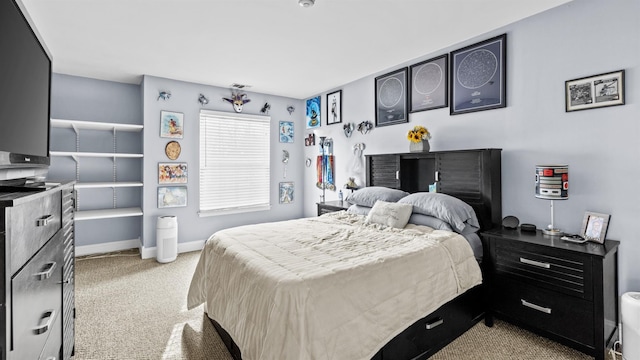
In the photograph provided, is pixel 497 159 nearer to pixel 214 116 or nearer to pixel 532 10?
pixel 532 10

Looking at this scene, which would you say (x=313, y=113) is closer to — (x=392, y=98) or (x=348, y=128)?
(x=348, y=128)

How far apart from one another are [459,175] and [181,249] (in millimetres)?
3917

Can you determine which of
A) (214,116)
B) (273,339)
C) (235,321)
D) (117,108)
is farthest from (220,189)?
(273,339)

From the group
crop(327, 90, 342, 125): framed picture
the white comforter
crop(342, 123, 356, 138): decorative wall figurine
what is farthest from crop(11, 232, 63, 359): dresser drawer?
crop(327, 90, 342, 125): framed picture

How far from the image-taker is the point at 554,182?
Answer: 2354mm

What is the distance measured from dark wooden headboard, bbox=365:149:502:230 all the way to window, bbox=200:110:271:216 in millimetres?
2359

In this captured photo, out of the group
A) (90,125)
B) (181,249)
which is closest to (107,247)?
(181,249)

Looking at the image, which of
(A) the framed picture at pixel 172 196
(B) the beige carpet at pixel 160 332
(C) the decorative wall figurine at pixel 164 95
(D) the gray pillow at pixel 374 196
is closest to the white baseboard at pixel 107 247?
(A) the framed picture at pixel 172 196

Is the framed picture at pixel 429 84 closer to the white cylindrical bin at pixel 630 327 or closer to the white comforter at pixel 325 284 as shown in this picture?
the white comforter at pixel 325 284

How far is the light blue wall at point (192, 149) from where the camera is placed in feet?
14.0

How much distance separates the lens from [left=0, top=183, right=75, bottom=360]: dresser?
863mm

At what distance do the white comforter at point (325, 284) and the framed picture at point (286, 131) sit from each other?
300 centimetres

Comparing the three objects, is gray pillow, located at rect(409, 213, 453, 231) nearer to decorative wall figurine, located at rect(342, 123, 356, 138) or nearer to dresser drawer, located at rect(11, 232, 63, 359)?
decorative wall figurine, located at rect(342, 123, 356, 138)

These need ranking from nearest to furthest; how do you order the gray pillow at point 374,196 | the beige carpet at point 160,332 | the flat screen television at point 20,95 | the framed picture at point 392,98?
the flat screen television at point 20,95
the beige carpet at point 160,332
the gray pillow at point 374,196
the framed picture at point 392,98
